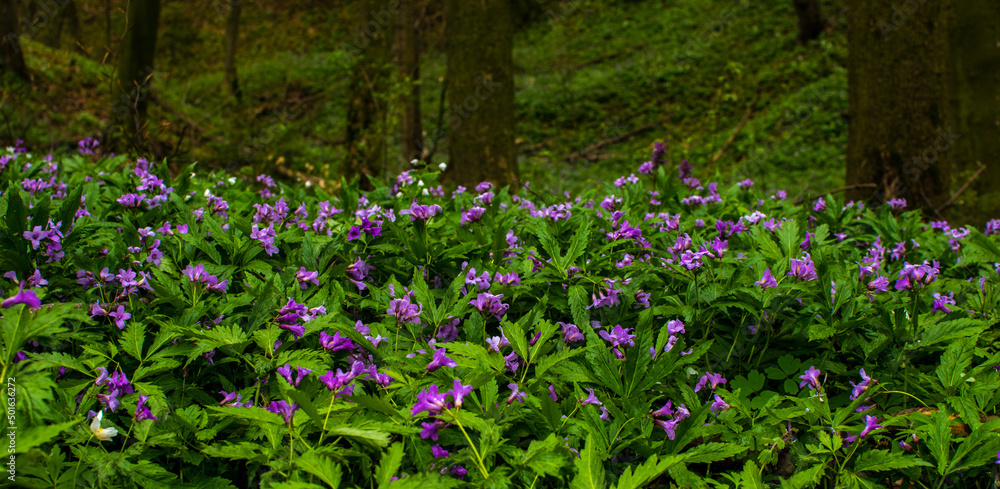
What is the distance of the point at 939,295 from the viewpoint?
6.99 feet

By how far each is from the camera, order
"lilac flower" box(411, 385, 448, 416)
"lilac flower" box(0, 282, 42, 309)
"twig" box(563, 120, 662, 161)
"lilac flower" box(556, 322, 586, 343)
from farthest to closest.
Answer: "twig" box(563, 120, 662, 161) → "lilac flower" box(556, 322, 586, 343) → "lilac flower" box(411, 385, 448, 416) → "lilac flower" box(0, 282, 42, 309)

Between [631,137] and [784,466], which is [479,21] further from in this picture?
[631,137]

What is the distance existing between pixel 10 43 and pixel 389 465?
13119mm

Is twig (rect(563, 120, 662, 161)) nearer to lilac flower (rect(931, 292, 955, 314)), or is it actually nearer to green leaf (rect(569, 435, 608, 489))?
lilac flower (rect(931, 292, 955, 314))

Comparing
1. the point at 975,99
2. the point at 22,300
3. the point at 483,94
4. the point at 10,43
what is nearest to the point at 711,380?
the point at 22,300

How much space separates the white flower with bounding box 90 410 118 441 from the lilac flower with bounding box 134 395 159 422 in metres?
0.08

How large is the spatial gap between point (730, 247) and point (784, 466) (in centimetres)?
106

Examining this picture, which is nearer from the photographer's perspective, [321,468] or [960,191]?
[321,468]

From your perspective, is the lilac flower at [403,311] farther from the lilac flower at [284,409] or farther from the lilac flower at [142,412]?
the lilac flower at [142,412]

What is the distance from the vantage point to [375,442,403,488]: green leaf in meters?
1.14

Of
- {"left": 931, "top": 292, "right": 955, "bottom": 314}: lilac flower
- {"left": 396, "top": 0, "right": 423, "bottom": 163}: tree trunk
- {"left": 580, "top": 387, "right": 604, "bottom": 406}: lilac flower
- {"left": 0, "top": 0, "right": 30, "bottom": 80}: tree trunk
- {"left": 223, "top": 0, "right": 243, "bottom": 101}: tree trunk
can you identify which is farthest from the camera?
{"left": 223, "top": 0, "right": 243, "bottom": 101}: tree trunk

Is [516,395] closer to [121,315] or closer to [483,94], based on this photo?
[121,315]

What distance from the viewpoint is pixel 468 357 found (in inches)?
60.4

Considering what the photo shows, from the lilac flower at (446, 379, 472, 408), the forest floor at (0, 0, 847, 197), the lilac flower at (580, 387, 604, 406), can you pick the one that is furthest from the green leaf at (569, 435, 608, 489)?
the forest floor at (0, 0, 847, 197)
